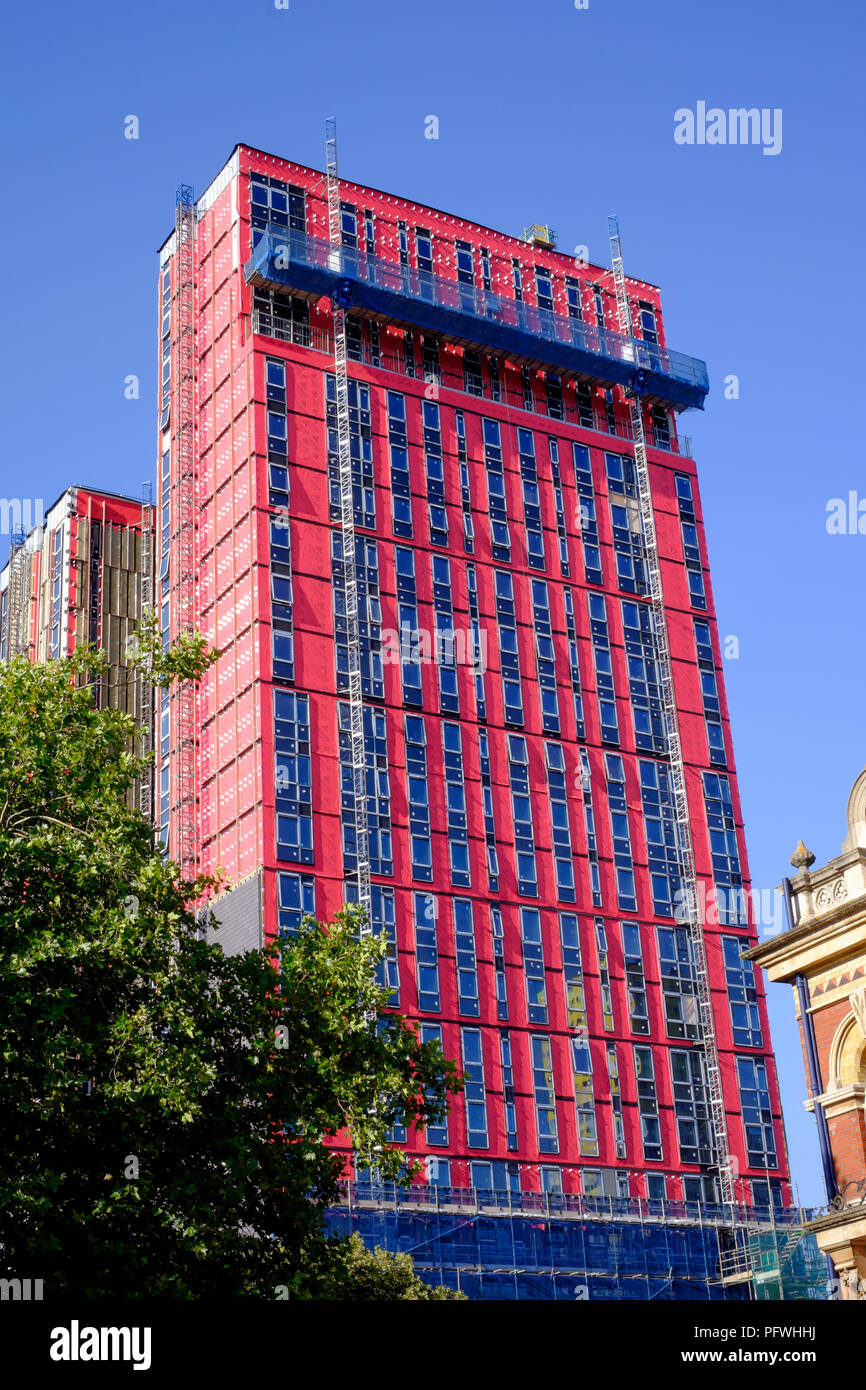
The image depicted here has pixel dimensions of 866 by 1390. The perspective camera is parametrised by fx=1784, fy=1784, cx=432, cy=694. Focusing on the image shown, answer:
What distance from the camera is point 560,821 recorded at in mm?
82750

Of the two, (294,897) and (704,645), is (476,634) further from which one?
(294,897)

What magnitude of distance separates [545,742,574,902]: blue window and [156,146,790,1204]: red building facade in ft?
0.43

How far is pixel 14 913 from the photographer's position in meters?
27.7

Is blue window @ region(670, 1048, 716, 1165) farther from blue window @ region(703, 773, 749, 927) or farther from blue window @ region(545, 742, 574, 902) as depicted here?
blue window @ region(545, 742, 574, 902)

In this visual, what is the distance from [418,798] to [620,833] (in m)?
11.4

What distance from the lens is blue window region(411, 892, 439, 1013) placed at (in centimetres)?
7488

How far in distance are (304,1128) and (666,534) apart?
65492mm

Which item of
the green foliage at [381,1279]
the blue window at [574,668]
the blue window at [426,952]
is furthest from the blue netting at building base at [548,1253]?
the blue window at [574,668]

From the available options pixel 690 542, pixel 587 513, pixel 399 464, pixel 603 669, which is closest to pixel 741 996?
pixel 603 669

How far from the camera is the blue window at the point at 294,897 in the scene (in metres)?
72.4

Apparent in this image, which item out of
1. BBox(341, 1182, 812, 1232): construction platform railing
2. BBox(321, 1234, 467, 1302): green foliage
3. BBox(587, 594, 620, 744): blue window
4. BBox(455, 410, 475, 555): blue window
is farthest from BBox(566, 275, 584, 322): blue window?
BBox(321, 1234, 467, 1302): green foliage

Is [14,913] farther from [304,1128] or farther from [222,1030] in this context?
[304,1128]
